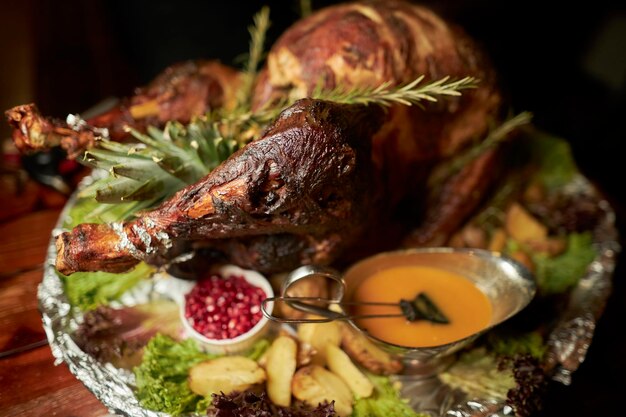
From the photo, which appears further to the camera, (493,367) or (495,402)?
(493,367)

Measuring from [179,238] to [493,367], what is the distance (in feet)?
3.65

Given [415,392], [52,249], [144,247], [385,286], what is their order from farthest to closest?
[52,249]
[385,286]
[415,392]
[144,247]

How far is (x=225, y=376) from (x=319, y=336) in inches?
12.7

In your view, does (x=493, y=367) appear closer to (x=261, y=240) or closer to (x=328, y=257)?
(x=328, y=257)

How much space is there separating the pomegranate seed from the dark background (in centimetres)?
209

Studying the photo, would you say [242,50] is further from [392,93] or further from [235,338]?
[235,338]

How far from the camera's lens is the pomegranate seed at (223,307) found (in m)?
1.69

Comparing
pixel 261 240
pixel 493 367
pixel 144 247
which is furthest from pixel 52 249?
pixel 493 367

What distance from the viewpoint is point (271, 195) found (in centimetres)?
141

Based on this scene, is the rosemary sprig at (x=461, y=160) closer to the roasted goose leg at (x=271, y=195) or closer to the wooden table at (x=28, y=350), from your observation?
the roasted goose leg at (x=271, y=195)

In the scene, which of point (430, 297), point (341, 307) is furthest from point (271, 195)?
point (430, 297)

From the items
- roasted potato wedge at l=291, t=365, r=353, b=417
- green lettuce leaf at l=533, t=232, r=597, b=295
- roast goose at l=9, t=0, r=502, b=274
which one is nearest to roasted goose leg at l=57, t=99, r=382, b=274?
roast goose at l=9, t=0, r=502, b=274

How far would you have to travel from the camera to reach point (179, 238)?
4.90ft

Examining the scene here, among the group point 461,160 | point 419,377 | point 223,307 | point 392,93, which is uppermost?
point 392,93
